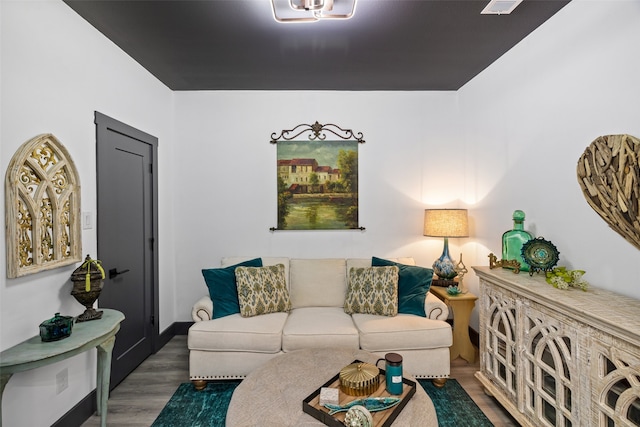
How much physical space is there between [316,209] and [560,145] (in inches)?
Answer: 88.7

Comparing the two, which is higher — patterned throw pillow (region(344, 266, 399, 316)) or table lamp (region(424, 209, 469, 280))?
table lamp (region(424, 209, 469, 280))

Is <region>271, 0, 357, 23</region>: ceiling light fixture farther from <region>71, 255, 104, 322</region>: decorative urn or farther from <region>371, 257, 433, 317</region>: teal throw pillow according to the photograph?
<region>371, 257, 433, 317</region>: teal throw pillow

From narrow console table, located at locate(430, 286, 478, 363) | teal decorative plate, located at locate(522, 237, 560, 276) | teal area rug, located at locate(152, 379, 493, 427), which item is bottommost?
teal area rug, located at locate(152, 379, 493, 427)

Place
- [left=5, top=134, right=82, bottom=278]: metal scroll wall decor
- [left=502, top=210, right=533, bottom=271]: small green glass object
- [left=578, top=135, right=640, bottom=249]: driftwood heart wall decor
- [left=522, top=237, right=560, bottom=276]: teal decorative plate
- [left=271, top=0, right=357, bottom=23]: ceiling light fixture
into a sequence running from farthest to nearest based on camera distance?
[left=502, top=210, right=533, bottom=271]: small green glass object
[left=522, top=237, right=560, bottom=276]: teal decorative plate
[left=271, top=0, right=357, bottom=23]: ceiling light fixture
[left=5, top=134, right=82, bottom=278]: metal scroll wall decor
[left=578, top=135, right=640, bottom=249]: driftwood heart wall decor

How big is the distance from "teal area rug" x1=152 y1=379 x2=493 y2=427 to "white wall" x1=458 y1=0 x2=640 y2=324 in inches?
47.1

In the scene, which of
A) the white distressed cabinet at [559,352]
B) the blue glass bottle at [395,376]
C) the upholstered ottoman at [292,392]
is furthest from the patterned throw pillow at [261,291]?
the white distressed cabinet at [559,352]

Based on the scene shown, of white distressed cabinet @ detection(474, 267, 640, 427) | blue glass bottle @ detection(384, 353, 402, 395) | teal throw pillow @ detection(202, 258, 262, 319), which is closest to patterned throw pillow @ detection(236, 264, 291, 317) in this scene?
teal throw pillow @ detection(202, 258, 262, 319)

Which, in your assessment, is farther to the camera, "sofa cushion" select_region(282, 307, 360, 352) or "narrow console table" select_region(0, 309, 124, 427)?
"sofa cushion" select_region(282, 307, 360, 352)

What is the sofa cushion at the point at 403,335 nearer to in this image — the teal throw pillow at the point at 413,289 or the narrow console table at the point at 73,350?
the teal throw pillow at the point at 413,289

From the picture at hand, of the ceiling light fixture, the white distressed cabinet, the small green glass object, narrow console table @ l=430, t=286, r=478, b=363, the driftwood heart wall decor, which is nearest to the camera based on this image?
the white distressed cabinet

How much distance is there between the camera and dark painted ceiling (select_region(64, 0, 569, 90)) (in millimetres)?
2131

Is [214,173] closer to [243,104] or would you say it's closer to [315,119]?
[243,104]

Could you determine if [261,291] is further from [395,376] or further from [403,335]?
[395,376]

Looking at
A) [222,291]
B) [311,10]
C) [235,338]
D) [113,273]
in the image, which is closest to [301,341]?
[235,338]
